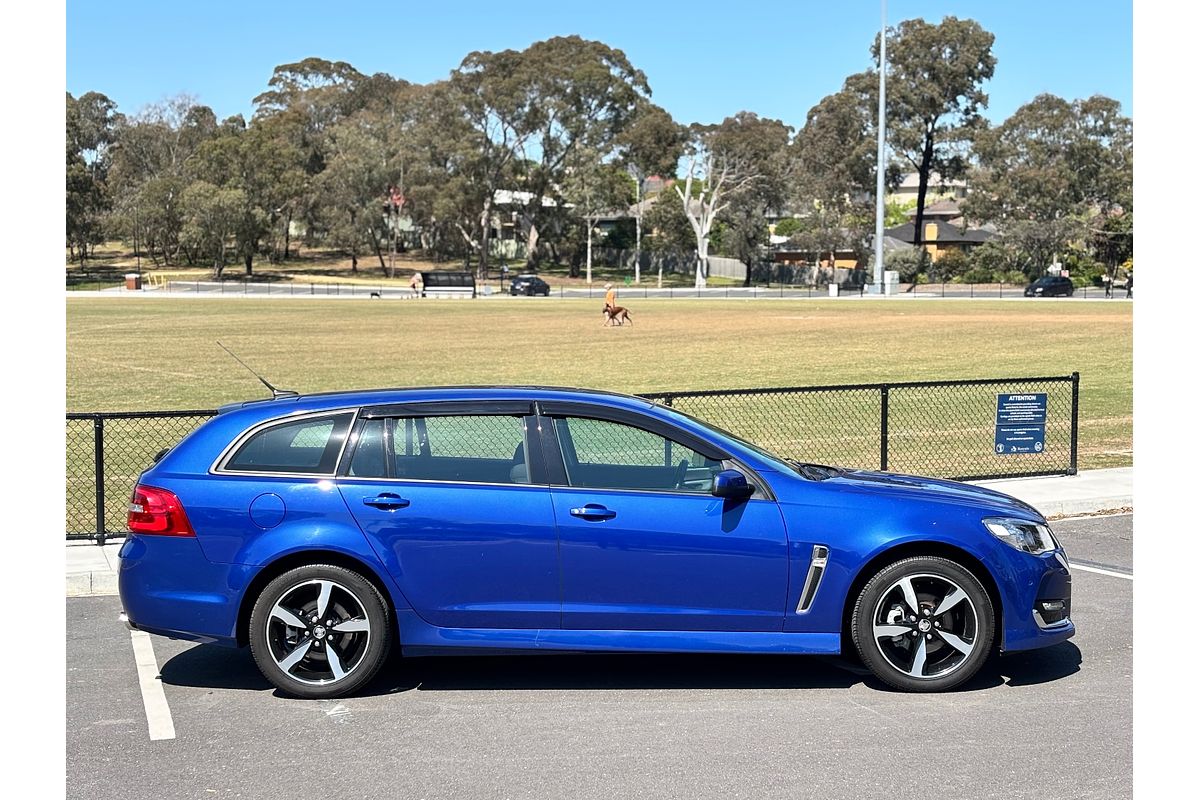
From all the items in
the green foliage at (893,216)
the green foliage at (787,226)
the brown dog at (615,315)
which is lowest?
the brown dog at (615,315)

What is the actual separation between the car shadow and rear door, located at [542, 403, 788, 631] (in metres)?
0.50

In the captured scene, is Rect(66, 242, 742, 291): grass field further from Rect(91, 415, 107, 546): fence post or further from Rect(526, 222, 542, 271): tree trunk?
Rect(91, 415, 107, 546): fence post

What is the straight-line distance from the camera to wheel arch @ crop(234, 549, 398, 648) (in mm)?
6605

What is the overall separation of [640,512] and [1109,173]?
9479cm

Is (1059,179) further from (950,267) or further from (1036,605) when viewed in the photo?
(1036,605)

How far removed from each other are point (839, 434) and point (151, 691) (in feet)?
38.6

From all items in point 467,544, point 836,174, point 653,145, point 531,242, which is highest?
point 653,145

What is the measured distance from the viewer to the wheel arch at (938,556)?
263 inches

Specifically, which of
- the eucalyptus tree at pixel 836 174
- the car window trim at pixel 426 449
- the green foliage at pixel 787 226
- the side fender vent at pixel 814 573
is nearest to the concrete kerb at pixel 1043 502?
the car window trim at pixel 426 449

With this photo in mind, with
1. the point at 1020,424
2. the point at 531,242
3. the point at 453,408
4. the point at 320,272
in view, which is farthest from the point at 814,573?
the point at 531,242

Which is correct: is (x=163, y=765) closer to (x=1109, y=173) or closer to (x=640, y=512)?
(x=640, y=512)

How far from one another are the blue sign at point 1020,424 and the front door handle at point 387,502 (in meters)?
8.27

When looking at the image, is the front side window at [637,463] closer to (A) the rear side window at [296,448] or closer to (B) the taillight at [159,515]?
(A) the rear side window at [296,448]

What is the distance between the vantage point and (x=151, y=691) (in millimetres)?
6848
